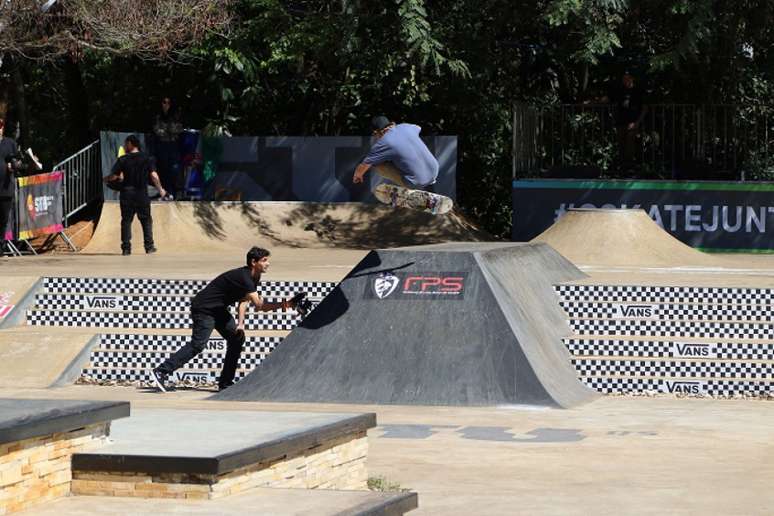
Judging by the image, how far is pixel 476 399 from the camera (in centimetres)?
1393

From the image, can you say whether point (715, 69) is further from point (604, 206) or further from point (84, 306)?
point (84, 306)

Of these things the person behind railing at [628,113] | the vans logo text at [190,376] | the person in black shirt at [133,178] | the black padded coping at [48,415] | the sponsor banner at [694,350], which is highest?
the person behind railing at [628,113]

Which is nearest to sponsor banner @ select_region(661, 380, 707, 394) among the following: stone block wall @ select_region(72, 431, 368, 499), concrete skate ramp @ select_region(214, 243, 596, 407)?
concrete skate ramp @ select_region(214, 243, 596, 407)

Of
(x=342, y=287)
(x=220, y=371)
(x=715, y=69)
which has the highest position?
(x=715, y=69)

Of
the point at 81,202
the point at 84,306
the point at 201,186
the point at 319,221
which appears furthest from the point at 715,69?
the point at 84,306

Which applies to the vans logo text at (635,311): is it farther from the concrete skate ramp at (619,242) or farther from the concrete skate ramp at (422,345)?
the concrete skate ramp at (619,242)

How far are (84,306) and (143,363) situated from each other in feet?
5.05

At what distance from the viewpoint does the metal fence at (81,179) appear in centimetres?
2644

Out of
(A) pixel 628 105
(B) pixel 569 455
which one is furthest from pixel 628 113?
(B) pixel 569 455

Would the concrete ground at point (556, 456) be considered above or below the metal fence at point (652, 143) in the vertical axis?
below

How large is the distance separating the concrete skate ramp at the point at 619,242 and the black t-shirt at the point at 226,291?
8350mm

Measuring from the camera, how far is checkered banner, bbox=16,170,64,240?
2348 cm

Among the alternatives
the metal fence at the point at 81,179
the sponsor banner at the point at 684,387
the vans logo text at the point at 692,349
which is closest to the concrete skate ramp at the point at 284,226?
the metal fence at the point at 81,179

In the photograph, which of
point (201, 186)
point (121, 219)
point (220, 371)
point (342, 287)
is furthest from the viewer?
point (201, 186)
